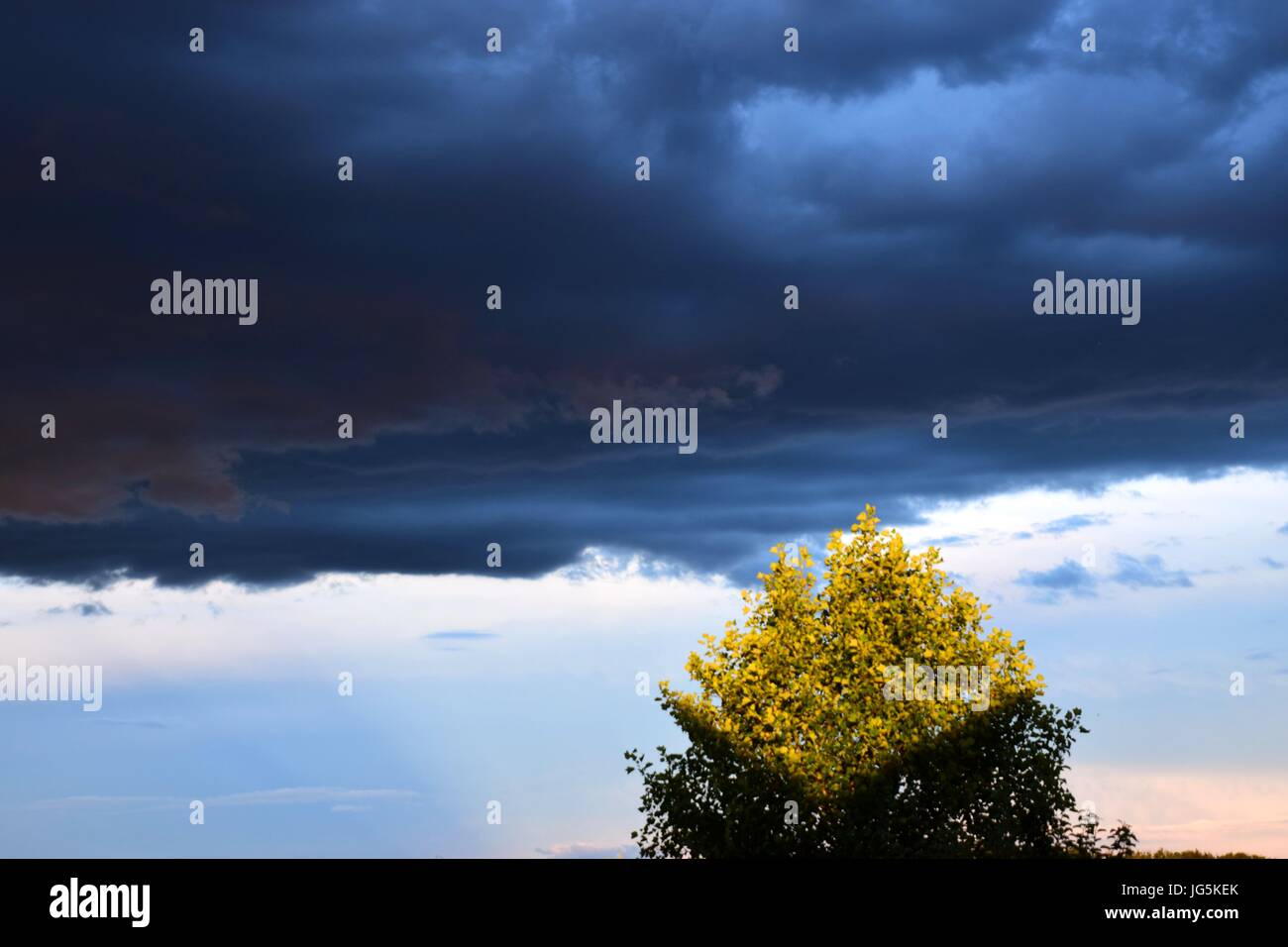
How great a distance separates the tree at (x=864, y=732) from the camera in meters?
31.2

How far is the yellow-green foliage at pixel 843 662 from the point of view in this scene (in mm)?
31547

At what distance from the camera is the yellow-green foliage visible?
1242 inches

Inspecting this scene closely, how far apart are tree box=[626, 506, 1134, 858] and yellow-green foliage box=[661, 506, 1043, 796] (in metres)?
0.03

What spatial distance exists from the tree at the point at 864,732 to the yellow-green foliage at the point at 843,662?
0.03 metres

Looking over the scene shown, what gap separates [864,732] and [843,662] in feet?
5.49

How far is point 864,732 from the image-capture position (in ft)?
103
